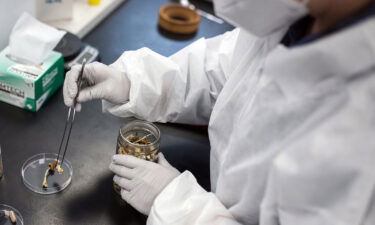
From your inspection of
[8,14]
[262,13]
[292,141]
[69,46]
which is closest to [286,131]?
[292,141]

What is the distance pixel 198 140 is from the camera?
1.21 metres

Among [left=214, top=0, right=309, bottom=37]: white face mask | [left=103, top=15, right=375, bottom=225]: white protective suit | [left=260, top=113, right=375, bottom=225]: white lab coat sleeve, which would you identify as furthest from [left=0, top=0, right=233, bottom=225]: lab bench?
[left=214, top=0, right=309, bottom=37]: white face mask

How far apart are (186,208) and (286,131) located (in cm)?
29

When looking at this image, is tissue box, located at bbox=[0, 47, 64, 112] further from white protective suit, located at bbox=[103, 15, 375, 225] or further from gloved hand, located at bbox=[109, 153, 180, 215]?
white protective suit, located at bbox=[103, 15, 375, 225]

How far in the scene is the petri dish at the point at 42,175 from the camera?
0.96m

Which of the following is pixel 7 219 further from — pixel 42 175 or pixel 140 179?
pixel 140 179

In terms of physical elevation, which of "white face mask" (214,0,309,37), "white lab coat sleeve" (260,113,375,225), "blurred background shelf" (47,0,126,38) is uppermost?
"white face mask" (214,0,309,37)

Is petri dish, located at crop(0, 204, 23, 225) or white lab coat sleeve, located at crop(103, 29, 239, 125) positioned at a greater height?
white lab coat sleeve, located at crop(103, 29, 239, 125)

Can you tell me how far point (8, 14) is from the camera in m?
1.27

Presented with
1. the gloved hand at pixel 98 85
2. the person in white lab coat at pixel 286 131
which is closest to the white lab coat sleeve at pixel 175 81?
the gloved hand at pixel 98 85

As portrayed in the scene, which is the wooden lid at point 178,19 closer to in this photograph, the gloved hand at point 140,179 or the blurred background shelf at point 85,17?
the blurred background shelf at point 85,17

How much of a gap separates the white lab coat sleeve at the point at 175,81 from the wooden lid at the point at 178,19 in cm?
48

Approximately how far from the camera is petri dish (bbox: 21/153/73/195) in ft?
3.15

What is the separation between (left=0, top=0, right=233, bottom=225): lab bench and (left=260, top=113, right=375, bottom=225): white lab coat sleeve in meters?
0.37
